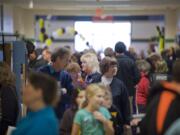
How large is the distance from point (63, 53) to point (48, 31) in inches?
538

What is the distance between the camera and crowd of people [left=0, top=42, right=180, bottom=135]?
2.90 metres

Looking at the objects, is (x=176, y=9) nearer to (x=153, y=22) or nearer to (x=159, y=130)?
(x=153, y=22)

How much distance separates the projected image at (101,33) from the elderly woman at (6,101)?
558 inches

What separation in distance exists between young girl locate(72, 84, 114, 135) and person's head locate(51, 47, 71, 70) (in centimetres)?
126

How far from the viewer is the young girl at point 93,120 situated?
12.8ft

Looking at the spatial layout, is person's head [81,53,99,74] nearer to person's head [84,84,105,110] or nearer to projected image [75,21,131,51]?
person's head [84,84,105,110]

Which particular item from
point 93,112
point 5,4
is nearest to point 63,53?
A: point 93,112

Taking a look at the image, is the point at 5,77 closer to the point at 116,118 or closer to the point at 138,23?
the point at 116,118

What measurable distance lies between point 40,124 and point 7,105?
5.72ft

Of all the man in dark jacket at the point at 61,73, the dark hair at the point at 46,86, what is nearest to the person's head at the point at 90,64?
the man in dark jacket at the point at 61,73

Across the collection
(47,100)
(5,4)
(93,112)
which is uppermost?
(5,4)

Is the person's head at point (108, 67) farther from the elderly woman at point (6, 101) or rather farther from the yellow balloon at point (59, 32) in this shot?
the yellow balloon at point (59, 32)

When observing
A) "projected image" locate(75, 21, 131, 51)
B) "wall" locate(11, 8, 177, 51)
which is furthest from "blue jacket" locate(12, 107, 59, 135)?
"projected image" locate(75, 21, 131, 51)

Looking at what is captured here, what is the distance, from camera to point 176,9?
17641mm
